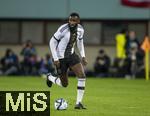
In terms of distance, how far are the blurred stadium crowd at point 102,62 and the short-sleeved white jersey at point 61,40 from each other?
16454 mm

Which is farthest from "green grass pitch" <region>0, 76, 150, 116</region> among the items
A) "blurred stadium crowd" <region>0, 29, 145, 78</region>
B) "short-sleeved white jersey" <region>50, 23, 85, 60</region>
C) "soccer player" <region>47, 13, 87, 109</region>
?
"blurred stadium crowd" <region>0, 29, 145, 78</region>

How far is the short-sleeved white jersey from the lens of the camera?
729 inches

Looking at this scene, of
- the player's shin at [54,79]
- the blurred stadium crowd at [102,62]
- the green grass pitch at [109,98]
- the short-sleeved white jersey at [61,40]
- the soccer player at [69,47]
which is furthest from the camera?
the blurred stadium crowd at [102,62]

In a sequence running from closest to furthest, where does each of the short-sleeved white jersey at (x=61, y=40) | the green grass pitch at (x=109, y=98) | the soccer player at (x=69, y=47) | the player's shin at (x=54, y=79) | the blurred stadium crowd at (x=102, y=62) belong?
the green grass pitch at (x=109, y=98)
the soccer player at (x=69, y=47)
the short-sleeved white jersey at (x=61, y=40)
the player's shin at (x=54, y=79)
the blurred stadium crowd at (x=102, y=62)

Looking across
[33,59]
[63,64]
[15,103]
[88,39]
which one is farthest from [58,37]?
[88,39]

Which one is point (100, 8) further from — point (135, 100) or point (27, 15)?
point (135, 100)

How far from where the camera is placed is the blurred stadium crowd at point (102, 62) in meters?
35.4

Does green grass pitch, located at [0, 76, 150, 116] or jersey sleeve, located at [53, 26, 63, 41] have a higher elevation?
jersey sleeve, located at [53, 26, 63, 41]

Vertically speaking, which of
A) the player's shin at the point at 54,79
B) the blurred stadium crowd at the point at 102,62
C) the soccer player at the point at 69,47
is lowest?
the blurred stadium crowd at the point at 102,62

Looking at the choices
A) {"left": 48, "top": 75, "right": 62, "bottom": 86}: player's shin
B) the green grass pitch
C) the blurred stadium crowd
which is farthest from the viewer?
the blurred stadium crowd

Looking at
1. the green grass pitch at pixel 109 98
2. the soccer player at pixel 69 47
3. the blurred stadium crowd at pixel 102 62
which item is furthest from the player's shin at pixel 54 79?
the blurred stadium crowd at pixel 102 62

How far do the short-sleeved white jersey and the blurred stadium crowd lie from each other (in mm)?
16454

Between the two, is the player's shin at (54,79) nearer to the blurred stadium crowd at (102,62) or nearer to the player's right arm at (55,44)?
the player's right arm at (55,44)

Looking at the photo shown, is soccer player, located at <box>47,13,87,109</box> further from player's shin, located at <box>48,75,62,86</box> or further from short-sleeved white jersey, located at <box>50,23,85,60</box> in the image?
player's shin, located at <box>48,75,62,86</box>
